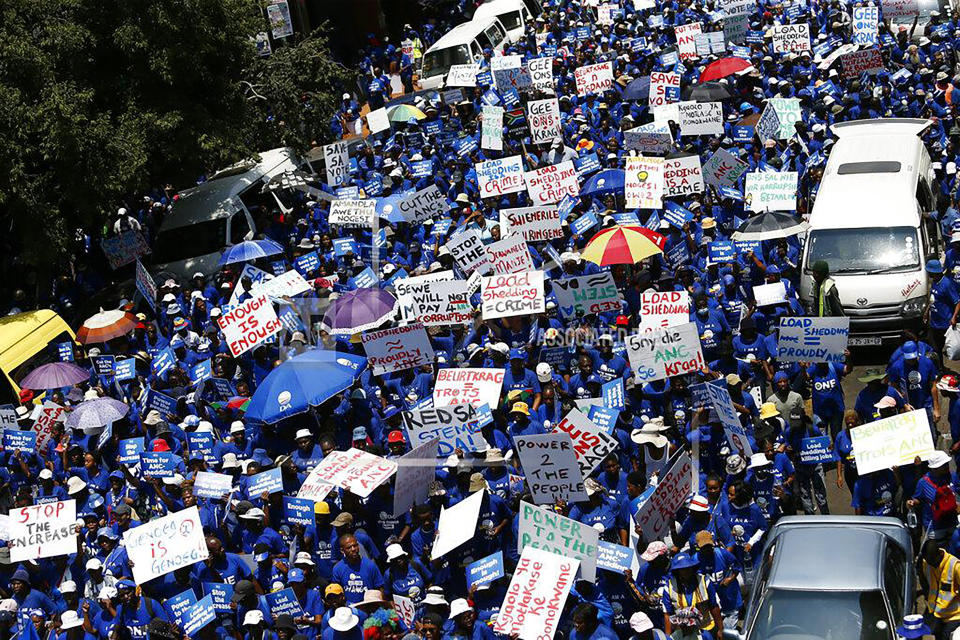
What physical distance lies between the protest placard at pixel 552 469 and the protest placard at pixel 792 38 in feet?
44.4

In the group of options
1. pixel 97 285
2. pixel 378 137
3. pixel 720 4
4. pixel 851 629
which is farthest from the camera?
pixel 720 4

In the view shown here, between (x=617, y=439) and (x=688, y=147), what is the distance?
8.77m

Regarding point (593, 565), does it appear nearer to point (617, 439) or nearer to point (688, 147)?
point (617, 439)

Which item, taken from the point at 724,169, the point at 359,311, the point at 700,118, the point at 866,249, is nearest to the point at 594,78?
the point at 700,118

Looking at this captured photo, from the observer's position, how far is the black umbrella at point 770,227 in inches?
622

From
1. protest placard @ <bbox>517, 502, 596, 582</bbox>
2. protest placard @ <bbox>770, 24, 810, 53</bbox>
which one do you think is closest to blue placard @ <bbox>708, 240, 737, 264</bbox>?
protest placard @ <bbox>517, 502, 596, 582</bbox>

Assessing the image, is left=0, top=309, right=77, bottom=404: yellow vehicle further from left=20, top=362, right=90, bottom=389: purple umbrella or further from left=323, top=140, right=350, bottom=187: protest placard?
left=323, top=140, right=350, bottom=187: protest placard

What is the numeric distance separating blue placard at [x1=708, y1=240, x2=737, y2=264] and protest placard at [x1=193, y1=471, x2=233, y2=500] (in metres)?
6.14

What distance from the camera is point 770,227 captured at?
15.9m

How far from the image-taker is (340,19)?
37.5 metres

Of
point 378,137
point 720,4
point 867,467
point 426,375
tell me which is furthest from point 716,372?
point 720,4

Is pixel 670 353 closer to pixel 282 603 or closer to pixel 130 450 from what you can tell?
pixel 282 603

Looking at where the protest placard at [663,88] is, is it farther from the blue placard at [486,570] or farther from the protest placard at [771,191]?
the blue placard at [486,570]

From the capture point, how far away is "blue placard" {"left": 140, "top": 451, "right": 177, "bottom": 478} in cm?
1346
